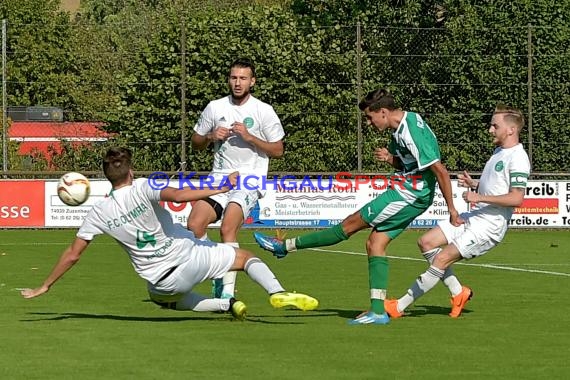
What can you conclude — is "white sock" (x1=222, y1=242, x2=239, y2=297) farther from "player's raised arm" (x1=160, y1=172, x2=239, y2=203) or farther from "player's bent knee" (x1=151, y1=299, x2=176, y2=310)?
"player's raised arm" (x1=160, y1=172, x2=239, y2=203)

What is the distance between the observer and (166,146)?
2933 centimetres

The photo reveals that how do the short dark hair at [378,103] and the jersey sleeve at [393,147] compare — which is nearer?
the short dark hair at [378,103]

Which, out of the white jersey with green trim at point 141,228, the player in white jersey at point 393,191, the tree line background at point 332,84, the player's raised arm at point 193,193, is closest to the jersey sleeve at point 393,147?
the player in white jersey at point 393,191

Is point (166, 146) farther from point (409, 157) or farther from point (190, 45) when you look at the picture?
point (409, 157)

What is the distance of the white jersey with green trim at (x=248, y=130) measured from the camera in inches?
499

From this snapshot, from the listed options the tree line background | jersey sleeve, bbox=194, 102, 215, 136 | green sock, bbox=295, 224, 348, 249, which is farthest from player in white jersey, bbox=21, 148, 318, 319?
the tree line background

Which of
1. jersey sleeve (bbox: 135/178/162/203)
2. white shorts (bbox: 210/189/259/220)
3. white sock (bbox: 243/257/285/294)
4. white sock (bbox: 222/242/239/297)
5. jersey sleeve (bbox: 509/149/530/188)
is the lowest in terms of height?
white sock (bbox: 222/242/239/297)

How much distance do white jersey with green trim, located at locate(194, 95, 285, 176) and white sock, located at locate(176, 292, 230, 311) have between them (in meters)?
1.62

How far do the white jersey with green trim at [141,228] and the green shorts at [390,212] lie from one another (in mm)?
1550

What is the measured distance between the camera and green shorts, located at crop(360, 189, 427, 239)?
11.4m

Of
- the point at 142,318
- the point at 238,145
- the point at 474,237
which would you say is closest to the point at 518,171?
the point at 474,237

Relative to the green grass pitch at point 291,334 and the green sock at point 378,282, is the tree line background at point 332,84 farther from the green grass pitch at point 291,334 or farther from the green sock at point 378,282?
the green sock at point 378,282

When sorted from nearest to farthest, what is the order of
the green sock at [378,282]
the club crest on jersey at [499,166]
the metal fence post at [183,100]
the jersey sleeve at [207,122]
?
the green sock at [378,282] < the club crest on jersey at [499,166] < the jersey sleeve at [207,122] < the metal fence post at [183,100]

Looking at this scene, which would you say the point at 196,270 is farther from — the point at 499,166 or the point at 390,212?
the point at 499,166
